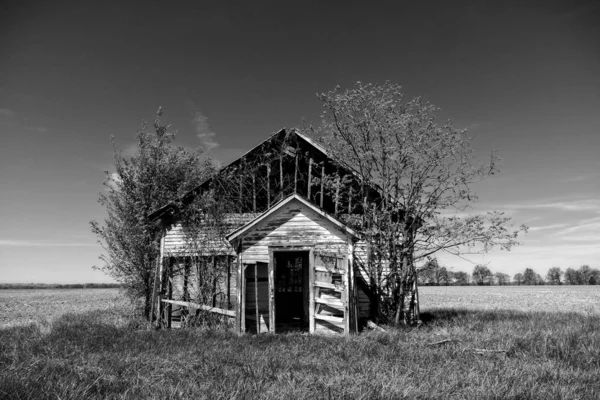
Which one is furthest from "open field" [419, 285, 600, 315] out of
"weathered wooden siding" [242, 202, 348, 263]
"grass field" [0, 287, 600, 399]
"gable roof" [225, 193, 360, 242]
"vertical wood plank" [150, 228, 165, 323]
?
"vertical wood plank" [150, 228, 165, 323]

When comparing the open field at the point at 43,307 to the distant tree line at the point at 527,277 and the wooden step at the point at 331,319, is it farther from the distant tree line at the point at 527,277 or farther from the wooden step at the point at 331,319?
the distant tree line at the point at 527,277

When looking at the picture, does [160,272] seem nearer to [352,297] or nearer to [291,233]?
[291,233]

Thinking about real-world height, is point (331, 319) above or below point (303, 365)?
below

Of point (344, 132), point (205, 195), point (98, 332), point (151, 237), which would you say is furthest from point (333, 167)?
point (98, 332)

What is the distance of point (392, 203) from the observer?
1215 centimetres

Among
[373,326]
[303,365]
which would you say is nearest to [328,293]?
[373,326]

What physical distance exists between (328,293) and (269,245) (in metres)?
2.29

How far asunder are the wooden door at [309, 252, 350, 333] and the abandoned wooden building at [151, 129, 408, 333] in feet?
0.10

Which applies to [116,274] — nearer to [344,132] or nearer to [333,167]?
[333,167]

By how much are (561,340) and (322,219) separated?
6.47 metres

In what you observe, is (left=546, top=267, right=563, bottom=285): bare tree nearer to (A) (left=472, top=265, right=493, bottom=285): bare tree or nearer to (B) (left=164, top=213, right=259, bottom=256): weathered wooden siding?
(A) (left=472, top=265, right=493, bottom=285): bare tree

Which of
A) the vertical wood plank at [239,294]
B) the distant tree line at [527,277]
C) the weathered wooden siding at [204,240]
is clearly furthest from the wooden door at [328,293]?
the distant tree line at [527,277]

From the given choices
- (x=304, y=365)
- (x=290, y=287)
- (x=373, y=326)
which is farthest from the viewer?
(x=290, y=287)

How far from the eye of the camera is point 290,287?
16469mm
